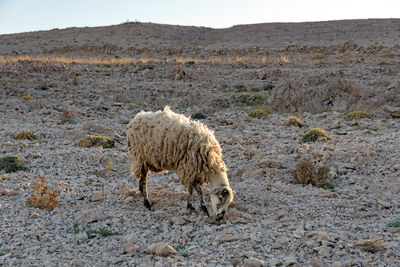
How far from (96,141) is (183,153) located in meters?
7.28

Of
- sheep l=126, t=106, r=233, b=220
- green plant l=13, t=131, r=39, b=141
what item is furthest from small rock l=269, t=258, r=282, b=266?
green plant l=13, t=131, r=39, b=141

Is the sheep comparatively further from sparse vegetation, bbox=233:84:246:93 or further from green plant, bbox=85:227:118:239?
sparse vegetation, bbox=233:84:246:93

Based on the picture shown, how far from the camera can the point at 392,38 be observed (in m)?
51.2

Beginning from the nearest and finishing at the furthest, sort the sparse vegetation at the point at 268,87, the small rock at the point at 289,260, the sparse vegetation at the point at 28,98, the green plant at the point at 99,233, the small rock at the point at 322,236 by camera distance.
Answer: the small rock at the point at 289,260
the small rock at the point at 322,236
the green plant at the point at 99,233
the sparse vegetation at the point at 28,98
the sparse vegetation at the point at 268,87

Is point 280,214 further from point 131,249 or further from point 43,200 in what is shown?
point 43,200

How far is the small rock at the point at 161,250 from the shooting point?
648cm

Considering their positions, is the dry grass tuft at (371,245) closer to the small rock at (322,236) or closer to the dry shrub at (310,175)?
the small rock at (322,236)

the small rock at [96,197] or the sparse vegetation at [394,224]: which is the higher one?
the small rock at [96,197]

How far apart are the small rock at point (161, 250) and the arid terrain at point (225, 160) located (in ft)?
0.08

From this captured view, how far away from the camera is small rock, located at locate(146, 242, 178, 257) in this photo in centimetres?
648

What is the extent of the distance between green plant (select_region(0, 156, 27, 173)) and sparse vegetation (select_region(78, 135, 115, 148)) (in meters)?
3.08

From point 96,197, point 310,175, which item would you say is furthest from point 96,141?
point 310,175

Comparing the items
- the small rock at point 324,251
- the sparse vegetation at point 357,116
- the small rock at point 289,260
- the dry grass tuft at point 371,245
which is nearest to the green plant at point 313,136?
the sparse vegetation at point 357,116

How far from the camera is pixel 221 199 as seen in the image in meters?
8.12
